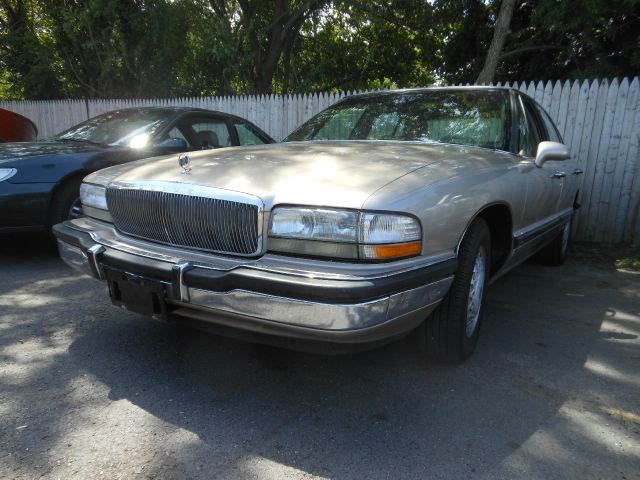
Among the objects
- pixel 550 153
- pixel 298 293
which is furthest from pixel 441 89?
pixel 298 293

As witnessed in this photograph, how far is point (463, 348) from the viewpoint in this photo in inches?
103

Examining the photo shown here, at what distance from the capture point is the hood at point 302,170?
204cm

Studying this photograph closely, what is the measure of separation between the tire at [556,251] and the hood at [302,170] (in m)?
2.45

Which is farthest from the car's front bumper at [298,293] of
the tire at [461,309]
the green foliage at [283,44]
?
the green foliage at [283,44]

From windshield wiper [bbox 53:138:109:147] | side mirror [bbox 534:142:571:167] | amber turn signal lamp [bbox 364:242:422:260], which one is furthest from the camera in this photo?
windshield wiper [bbox 53:138:109:147]

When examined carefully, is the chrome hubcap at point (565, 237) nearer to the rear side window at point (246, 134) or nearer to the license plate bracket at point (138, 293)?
the rear side window at point (246, 134)

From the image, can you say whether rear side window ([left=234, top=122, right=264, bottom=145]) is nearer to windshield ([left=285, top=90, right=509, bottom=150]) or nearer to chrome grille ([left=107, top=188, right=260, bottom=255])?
windshield ([left=285, top=90, right=509, bottom=150])

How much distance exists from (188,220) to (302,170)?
0.59m

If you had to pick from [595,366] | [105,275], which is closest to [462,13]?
[595,366]

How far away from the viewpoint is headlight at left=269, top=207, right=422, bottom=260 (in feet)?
6.34

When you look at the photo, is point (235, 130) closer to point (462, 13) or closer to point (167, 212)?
point (167, 212)

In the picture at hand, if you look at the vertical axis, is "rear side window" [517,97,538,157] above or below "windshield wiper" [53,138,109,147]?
above

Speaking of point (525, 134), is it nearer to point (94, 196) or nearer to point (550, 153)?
point (550, 153)

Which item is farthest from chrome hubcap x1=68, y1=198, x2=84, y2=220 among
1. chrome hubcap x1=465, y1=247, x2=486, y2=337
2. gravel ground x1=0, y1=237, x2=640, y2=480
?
chrome hubcap x1=465, y1=247, x2=486, y2=337
